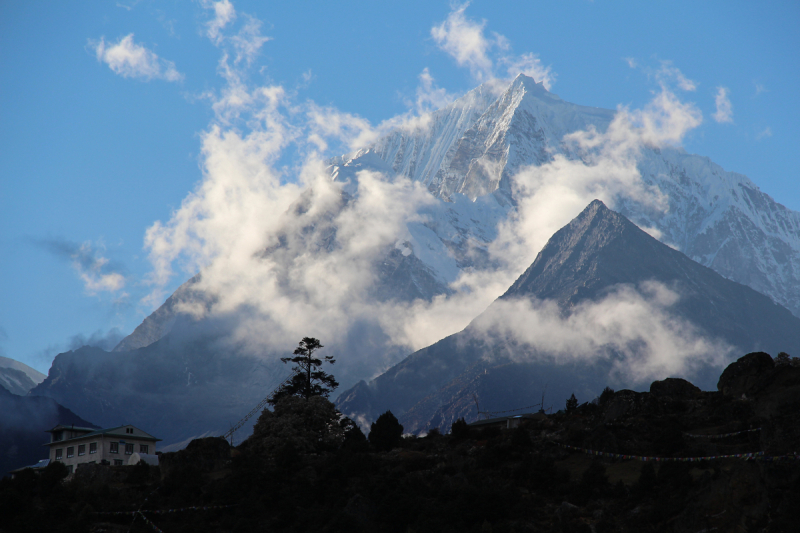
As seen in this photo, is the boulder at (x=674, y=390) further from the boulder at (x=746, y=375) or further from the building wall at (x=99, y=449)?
the building wall at (x=99, y=449)

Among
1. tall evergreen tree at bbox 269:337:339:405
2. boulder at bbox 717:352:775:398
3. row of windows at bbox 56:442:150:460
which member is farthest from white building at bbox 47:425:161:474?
boulder at bbox 717:352:775:398

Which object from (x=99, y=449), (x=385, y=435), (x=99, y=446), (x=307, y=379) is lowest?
(x=385, y=435)

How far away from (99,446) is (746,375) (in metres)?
65.7

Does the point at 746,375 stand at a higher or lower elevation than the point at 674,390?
lower

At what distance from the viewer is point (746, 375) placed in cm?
5925

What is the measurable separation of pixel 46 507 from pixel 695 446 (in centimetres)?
4259

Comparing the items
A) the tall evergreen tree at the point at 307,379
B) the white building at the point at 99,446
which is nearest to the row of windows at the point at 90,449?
the white building at the point at 99,446

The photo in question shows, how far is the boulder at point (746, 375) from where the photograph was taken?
5756 cm

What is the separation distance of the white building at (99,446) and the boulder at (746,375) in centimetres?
6032

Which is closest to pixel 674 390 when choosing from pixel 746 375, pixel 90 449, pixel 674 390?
pixel 674 390

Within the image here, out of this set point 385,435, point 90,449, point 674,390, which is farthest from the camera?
point 90,449

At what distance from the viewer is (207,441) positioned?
217 feet

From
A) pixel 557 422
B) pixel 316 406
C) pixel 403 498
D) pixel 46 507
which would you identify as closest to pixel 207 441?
pixel 316 406

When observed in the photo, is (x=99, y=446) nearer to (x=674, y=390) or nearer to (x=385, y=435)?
(x=385, y=435)
